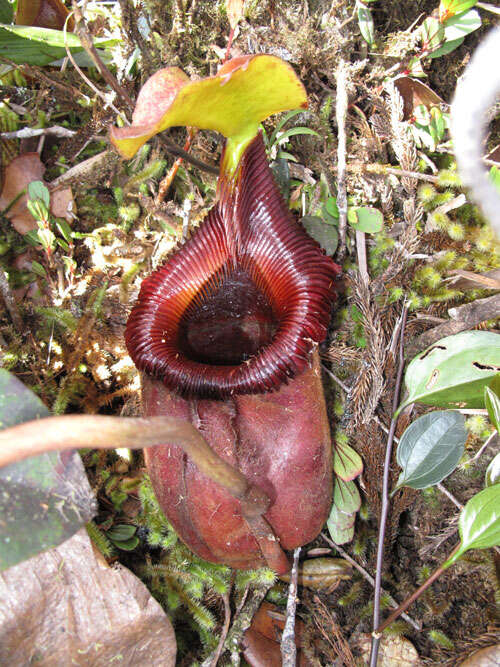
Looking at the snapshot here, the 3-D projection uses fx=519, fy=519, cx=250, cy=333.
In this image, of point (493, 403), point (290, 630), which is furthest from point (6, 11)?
point (290, 630)

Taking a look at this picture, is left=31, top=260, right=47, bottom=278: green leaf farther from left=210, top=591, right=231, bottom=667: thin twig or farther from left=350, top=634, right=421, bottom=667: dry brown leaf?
left=350, top=634, right=421, bottom=667: dry brown leaf

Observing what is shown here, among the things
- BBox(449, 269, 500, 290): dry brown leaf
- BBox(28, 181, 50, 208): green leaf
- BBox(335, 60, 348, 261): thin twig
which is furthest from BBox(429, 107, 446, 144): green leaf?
BBox(28, 181, 50, 208): green leaf

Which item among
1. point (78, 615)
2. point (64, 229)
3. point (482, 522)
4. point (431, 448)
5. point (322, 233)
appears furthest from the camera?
point (64, 229)

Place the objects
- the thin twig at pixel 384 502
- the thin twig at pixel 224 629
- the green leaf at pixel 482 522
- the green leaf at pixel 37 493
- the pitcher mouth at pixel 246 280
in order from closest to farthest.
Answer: the green leaf at pixel 37 493 < the green leaf at pixel 482 522 < the pitcher mouth at pixel 246 280 < the thin twig at pixel 384 502 < the thin twig at pixel 224 629

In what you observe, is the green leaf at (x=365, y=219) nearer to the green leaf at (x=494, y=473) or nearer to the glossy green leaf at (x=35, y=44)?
the green leaf at (x=494, y=473)

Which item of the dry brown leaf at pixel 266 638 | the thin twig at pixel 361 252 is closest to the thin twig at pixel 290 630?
the dry brown leaf at pixel 266 638

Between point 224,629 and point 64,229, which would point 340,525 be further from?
point 64,229
